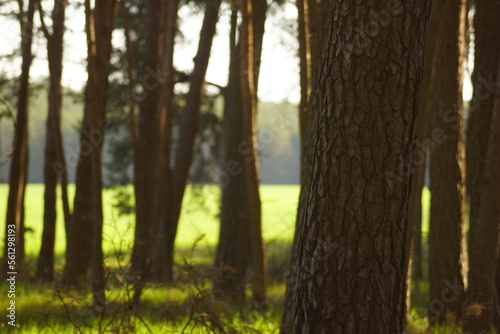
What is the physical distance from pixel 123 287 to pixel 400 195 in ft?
9.40

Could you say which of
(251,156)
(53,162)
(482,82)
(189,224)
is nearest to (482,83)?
(482,82)

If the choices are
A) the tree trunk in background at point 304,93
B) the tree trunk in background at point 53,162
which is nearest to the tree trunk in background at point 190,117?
the tree trunk in background at point 53,162

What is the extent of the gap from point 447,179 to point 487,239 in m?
1.12

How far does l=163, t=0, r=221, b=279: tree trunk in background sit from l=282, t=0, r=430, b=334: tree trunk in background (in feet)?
30.1

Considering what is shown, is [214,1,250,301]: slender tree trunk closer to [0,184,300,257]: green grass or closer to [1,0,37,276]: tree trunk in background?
[0,184,300,257]: green grass

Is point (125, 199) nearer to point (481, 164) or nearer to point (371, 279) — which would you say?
point (481, 164)

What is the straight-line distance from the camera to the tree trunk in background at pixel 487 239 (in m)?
7.69

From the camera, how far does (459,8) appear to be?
8281 millimetres

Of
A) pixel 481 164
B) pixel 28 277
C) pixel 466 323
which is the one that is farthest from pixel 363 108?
pixel 28 277

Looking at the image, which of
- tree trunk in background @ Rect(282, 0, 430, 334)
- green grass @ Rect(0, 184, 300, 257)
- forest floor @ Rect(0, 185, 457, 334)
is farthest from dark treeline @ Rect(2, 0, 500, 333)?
green grass @ Rect(0, 184, 300, 257)

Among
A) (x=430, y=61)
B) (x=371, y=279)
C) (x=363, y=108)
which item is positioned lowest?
(x=371, y=279)

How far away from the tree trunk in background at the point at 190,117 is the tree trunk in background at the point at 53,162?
7.38 feet

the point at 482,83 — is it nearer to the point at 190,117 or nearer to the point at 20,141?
the point at 190,117

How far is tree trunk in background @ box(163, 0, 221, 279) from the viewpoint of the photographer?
13.7 meters
